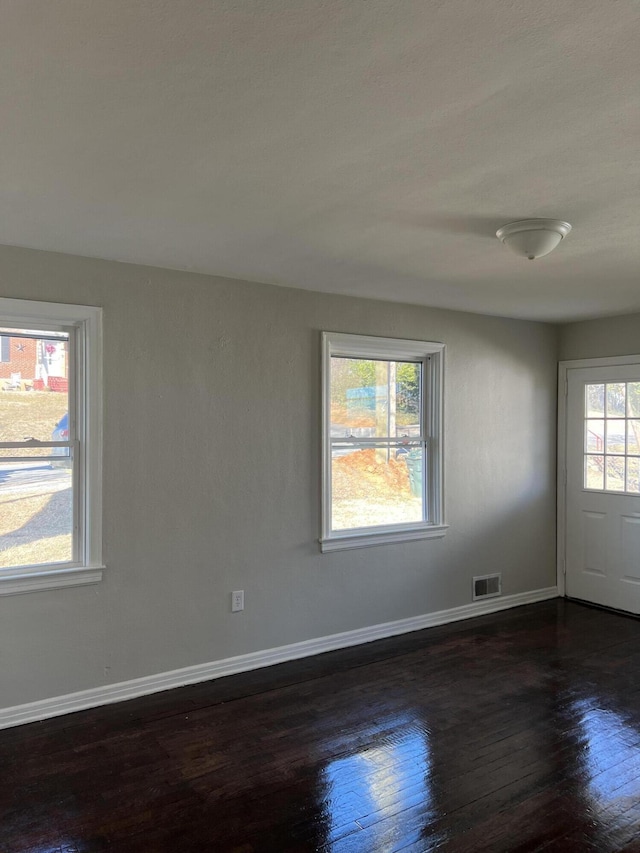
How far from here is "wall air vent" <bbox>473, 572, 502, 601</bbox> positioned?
498 cm

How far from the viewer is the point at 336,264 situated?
3.47 m

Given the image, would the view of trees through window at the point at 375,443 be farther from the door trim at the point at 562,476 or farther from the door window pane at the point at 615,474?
the door window pane at the point at 615,474

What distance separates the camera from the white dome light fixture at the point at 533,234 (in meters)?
2.70

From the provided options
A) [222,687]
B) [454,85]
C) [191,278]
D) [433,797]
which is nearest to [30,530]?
[222,687]

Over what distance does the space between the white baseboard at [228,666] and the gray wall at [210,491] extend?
48 mm

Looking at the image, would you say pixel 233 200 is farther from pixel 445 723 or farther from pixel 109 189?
pixel 445 723

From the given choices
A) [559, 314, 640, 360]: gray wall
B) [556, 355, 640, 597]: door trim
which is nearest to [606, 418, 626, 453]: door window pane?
[556, 355, 640, 597]: door trim

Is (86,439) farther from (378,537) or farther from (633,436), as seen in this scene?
(633,436)

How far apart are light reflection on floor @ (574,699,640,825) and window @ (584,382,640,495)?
2.24 meters

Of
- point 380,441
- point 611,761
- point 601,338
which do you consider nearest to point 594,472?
point 601,338

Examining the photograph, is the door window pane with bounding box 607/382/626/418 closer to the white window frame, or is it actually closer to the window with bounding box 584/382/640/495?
the window with bounding box 584/382/640/495

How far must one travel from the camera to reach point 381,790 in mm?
2539

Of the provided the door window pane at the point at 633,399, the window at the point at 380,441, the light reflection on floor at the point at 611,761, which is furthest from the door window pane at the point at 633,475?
the light reflection on floor at the point at 611,761

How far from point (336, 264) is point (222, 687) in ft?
8.00
